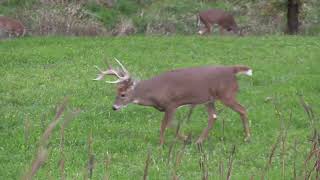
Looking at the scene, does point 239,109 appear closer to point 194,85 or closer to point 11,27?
point 194,85

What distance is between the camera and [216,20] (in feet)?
72.0

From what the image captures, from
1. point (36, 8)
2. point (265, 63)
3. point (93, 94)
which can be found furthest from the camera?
point (36, 8)

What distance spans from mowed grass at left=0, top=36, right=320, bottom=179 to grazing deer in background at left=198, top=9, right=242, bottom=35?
2.94 m

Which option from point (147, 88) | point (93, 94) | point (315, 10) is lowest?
point (315, 10)

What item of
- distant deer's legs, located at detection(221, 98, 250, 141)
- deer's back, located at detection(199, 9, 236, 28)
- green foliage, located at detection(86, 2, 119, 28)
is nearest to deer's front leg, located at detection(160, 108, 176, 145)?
distant deer's legs, located at detection(221, 98, 250, 141)

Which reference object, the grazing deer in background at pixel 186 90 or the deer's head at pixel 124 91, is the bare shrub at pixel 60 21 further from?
the grazing deer in background at pixel 186 90

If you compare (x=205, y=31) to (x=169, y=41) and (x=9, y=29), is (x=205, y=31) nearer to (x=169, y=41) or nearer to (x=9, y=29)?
(x=169, y=41)

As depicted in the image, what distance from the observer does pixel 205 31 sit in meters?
21.9

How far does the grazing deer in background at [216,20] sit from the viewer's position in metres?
21.7

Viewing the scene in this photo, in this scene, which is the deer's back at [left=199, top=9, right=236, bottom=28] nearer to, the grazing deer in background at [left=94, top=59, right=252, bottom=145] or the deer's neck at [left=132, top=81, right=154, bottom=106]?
the grazing deer in background at [left=94, top=59, right=252, bottom=145]

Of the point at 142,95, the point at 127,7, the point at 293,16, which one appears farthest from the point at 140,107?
the point at 127,7

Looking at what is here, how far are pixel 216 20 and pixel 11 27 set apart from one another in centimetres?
618

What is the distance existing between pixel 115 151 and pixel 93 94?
11.4 ft

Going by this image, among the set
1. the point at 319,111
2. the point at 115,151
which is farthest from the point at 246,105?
the point at 115,151
